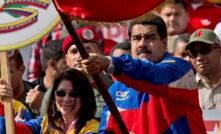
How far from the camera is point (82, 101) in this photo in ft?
24.4

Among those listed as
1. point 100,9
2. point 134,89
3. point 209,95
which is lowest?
point 209,95

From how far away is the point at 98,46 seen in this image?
8773 millimetres

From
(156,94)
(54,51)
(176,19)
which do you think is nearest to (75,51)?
(54,51)

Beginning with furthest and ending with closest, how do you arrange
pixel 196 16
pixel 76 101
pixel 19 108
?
pixel 196 16 → pixel 19 108 → pixel 76 101

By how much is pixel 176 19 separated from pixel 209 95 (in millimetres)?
1859

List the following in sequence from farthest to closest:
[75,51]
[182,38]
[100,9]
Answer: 1. [182,38]
2. [75,51]
3. [100,9]

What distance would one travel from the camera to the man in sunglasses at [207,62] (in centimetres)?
830

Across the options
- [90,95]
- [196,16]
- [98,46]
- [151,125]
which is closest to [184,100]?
[151,125]

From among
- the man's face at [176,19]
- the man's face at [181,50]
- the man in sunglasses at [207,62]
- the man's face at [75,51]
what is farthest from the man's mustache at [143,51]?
the man's face at [176,19]

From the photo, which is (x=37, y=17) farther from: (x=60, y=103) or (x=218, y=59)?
(x=218, y=59)

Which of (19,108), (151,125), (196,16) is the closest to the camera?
(151,125)

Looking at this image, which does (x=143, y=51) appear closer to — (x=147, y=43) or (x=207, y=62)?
(x=147, y=43)

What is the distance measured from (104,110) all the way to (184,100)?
61cm

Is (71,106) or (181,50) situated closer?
(71,106)
